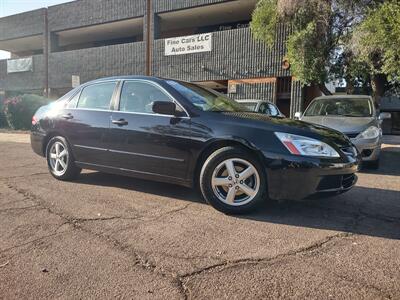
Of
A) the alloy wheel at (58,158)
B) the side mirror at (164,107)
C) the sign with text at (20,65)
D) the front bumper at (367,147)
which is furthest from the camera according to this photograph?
the sign with text at (20,65)

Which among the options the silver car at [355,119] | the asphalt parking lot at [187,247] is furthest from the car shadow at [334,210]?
the silver car at [355,119]

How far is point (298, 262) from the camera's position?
2.97 m

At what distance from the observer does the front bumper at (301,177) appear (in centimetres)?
388

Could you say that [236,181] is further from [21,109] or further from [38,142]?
[21,109]

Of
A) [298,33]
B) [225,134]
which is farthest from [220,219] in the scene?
[298,33]

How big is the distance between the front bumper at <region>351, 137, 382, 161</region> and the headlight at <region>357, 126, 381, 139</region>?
0.06 meters

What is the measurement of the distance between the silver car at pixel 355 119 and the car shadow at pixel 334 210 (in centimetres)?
173

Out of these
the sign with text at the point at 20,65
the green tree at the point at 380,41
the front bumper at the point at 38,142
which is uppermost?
the sign with text at the point at 20,65

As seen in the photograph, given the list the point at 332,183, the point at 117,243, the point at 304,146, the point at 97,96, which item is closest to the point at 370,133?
the point at 332,183

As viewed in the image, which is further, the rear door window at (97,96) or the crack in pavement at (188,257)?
the rear door window at (97,96)

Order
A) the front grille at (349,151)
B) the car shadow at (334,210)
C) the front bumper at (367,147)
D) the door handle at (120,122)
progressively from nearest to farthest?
1. the car shadow at (334,210)
2. the front grille at (349,151)
3. the door handle at (120,122)
4. the front bumper at (367,147)

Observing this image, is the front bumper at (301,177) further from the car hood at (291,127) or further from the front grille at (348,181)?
the car hood at (291,127)

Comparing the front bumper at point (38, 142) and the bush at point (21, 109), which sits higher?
the bush at point (21, 109)

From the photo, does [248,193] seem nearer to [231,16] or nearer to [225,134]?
[225,134]
